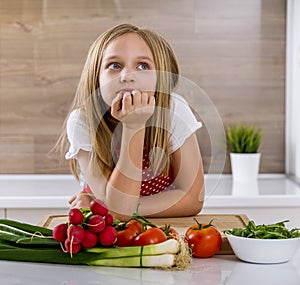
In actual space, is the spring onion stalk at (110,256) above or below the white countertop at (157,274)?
above

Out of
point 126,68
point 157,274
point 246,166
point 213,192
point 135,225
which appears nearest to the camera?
point 157,274

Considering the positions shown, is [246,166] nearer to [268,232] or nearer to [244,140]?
[244,140]

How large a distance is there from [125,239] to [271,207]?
3.80ft

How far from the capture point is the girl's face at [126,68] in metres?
1.47

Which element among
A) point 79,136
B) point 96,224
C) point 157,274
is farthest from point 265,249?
point 79,136

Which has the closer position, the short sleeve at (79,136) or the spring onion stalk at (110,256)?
the spring onion stalk at (110,256)

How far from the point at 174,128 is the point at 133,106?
0.96 feet

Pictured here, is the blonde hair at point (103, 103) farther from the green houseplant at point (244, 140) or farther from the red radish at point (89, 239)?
the green houseplant at point (244, 140)

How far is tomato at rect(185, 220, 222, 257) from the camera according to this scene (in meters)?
1.38

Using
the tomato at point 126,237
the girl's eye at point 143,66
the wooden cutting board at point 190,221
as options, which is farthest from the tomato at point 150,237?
the girl's eye at point 143,66

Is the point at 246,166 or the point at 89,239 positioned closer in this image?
the point at 89,239

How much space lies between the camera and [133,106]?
1.43 metres

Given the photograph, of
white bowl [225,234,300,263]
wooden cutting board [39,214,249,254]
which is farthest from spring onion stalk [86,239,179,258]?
wooden cutting board [39,214,249,254]

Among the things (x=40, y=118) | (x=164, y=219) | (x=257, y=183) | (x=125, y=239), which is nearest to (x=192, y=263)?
(x=125, y=239)
